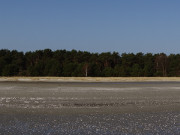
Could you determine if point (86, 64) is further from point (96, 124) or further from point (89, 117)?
point (96, 124)

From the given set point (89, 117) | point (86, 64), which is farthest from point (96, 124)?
point (86, 64)

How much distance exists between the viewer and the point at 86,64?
110 ft

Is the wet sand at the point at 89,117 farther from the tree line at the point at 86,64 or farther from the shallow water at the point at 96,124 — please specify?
the tree line at the point at 86,64

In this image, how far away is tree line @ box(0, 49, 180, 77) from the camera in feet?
109

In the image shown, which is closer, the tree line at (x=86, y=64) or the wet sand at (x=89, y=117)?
the wet sand at (x=89, y=117)

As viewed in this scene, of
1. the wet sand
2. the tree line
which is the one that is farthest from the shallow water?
the tree line

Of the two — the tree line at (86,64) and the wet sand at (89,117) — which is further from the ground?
the tree line at (86,64)

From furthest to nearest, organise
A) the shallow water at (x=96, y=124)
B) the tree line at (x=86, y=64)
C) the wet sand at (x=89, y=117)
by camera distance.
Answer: the tree line at (x=86, y=64), the wet sand at (x=89, y=117), the shallow water at (x=96, y=124)

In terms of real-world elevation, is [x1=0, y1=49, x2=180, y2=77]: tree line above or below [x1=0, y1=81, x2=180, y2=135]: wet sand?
above

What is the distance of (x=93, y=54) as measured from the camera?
41.3 meters

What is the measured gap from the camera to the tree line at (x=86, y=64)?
3309 centimetres

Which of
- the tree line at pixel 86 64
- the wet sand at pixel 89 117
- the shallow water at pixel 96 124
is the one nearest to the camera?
the shallow water at pixel 96 124

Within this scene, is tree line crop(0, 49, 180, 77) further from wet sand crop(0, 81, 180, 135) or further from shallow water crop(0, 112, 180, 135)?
→ shallow water crop(0, 112, 180, 135)

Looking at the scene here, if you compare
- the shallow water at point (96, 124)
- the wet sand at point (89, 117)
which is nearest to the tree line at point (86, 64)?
the wet sand at point (89, 117)
